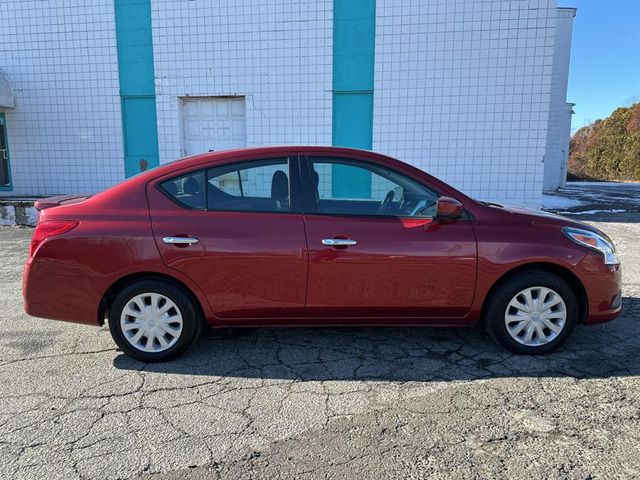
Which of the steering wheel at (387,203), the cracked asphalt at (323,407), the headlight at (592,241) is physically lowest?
the cracked asphalt at (323,407)

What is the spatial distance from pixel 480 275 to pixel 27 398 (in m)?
3.35

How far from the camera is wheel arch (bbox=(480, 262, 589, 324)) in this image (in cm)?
367

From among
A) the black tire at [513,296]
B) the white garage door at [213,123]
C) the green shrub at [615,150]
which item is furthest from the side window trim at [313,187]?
the green shrub at [615,150]

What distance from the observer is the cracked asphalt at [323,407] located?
2455 millimetres

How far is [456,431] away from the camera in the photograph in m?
2.74

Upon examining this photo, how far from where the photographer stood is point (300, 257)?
350 cm

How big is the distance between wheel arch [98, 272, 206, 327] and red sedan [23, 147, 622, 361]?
0.01 m

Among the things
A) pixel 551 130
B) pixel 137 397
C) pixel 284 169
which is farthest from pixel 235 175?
pixel 551 130

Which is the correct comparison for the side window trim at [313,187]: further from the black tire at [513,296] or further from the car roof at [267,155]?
the black tire at [513,296]

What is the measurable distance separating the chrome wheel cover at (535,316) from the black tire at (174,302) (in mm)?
2480

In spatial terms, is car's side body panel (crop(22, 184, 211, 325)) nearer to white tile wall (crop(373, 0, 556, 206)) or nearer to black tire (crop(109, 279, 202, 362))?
black tire (crop(109, 279, 202, 362))

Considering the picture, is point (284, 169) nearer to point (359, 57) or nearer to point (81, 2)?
point (359, 57)

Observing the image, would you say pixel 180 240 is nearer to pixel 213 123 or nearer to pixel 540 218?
pixel 540 218

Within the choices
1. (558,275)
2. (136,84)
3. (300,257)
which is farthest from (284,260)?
(136,84)
